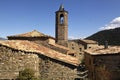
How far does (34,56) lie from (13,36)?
609 inches

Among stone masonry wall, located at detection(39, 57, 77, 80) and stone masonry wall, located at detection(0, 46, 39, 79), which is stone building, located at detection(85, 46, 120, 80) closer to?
stone masonry wall, located at detection(39, 57, 77, 80)

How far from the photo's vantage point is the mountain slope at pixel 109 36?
261 feet

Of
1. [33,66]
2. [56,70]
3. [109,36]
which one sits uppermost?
[109,36]

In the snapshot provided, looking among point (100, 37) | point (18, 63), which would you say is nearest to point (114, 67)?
point (18, 63)

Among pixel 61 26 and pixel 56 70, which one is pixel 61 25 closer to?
pixel 61 26

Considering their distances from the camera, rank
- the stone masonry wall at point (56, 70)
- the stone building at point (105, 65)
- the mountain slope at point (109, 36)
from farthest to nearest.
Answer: the mountain slope at point (109, 36) → the stone building at point (105, 65) → the stone masonry wall at point (56, 70)

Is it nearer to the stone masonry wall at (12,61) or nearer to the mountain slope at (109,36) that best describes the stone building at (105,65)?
the stone masonry wall at (12,61)

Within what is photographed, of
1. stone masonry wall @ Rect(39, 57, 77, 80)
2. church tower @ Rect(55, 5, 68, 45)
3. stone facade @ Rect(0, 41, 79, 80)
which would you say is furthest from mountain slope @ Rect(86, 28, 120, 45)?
stone facade @ Rect(0, 41, 79, 80)

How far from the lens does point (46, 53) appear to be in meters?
21.3

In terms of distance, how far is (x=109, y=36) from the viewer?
84.4 metres

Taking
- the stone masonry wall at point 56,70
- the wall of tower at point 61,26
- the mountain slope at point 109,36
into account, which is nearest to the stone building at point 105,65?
the stone masonry wall at point 56,70

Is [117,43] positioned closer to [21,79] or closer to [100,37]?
[100,37]

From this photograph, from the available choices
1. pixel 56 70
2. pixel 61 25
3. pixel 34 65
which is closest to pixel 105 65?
pixel 56 70

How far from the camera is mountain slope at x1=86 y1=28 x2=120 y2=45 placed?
7951cm
